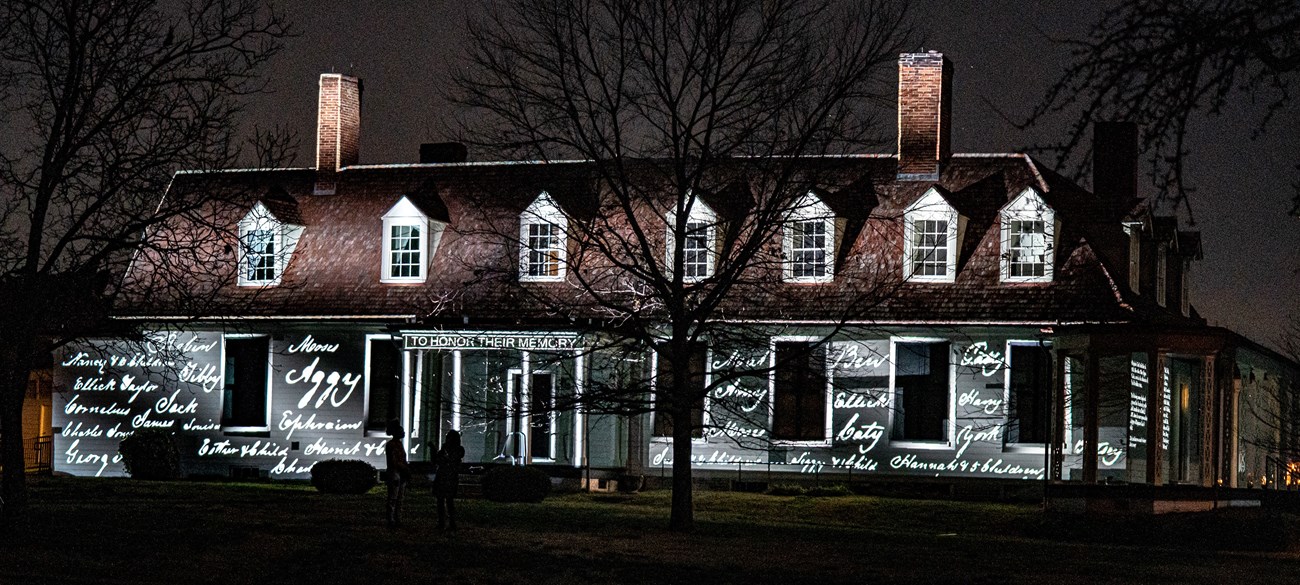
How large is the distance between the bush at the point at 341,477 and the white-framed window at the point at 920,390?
11592 millimetres

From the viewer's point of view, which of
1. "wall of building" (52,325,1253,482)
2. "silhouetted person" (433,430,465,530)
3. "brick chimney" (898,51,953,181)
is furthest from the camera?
"brick chimney" (898,51,953,181)

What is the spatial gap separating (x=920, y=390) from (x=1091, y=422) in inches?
181

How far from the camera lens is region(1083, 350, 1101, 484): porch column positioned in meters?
31.0

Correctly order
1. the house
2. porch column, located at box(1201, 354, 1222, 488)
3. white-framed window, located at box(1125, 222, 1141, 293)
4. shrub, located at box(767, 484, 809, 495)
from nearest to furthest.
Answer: porch column, located at box(1201, 354, 1222, 488), the house, shrub, located at box(767, 484, 809, 495), white-framed window, located at box(1125, 222, 1141, 293)

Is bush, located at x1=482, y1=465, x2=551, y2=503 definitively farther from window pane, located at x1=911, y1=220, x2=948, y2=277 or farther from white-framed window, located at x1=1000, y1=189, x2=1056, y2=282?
white-framed window, located at x1=1000, y1=189, x2=1056, y2=282

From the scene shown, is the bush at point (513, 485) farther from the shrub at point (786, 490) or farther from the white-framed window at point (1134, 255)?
the white-framed window at point (1134, 255)

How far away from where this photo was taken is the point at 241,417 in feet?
127

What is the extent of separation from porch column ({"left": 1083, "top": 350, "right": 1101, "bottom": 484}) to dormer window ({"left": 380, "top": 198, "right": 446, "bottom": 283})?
16.0 meters

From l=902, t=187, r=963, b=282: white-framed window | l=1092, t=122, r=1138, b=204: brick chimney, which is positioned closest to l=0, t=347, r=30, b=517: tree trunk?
l=902, t=187, r=963, b=282: white-framed window

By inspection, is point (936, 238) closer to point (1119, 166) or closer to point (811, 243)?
point (811, 243)

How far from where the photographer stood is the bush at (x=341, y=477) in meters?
32.0

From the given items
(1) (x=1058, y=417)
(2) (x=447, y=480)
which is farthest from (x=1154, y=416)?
(2) (x=447, y=480)

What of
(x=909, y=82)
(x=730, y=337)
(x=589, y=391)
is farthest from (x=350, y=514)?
(x=909, y=82)

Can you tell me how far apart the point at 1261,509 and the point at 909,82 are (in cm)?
1204
